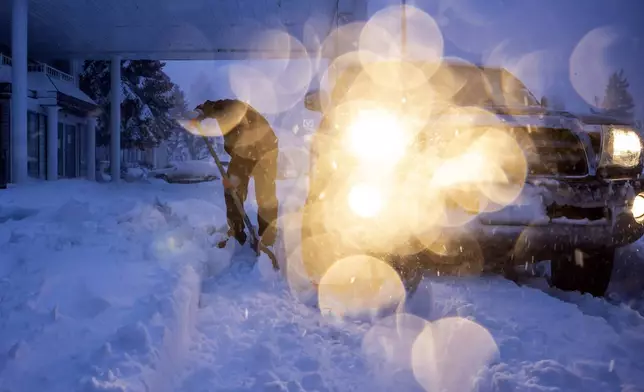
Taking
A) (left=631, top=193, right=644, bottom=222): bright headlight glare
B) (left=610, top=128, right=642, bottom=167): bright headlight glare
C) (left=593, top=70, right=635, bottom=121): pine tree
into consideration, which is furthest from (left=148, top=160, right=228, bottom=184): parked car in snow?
(left=593, top=70, right=635, bottom=121): pine tree

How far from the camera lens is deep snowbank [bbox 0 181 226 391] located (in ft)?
6.97

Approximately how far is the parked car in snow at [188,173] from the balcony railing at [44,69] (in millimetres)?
5720

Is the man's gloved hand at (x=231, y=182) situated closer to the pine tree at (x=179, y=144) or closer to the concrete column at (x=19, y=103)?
the concrete column at (x=19, y=103)

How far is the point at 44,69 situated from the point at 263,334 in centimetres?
1812

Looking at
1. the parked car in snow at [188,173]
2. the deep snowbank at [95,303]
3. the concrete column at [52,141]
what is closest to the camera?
the deep snowbank at [95,303]

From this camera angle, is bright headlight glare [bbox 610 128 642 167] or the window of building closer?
bright headlight glare [bbox 610 128 642 167]

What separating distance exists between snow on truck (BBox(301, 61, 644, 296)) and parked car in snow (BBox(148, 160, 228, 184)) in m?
20.0

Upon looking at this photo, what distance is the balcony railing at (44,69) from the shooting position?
1617 centimetres

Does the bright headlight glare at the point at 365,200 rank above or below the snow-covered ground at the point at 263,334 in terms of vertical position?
above

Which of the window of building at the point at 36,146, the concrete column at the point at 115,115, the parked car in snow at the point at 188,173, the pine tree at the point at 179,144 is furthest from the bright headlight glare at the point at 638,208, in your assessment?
Answer: the pine tree at the point at 179,144

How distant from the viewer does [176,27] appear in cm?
1424

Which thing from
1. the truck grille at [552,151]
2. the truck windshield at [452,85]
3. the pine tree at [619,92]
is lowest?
the truck grille at [552,151]

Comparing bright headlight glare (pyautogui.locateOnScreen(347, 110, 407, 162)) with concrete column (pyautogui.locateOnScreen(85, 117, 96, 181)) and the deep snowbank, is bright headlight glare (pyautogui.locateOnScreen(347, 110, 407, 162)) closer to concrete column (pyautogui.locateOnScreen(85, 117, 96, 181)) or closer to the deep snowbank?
the deep snowbank

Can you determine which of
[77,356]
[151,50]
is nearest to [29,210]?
[77,356]
